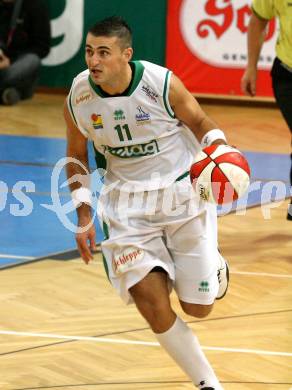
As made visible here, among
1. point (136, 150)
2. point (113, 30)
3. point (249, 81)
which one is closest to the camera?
point (113, 30)

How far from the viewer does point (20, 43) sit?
1355 cm

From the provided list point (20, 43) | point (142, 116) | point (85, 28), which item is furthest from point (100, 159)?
point (85, 28)

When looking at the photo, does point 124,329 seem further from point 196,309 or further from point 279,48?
point 279,48

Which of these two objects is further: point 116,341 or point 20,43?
point 20,43

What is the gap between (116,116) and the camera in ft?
15.9

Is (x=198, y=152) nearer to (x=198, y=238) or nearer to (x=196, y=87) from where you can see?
(x=198, y=238)

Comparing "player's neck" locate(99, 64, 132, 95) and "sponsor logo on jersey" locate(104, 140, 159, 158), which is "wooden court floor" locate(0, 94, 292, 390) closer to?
"sponsor logo on jersey" locate(104, 140, 159, 158)

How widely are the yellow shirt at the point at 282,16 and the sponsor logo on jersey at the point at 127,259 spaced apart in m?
3.25

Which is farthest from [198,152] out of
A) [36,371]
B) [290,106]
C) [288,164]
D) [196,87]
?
[196,87]

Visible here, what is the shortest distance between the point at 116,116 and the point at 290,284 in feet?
7.89

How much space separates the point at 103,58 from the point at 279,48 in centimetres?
316

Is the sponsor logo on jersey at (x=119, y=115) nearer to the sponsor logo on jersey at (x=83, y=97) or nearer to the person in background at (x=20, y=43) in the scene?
the sponsor logo on jersey at (x=83, y=97)

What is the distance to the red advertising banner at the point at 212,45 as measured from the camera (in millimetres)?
12875

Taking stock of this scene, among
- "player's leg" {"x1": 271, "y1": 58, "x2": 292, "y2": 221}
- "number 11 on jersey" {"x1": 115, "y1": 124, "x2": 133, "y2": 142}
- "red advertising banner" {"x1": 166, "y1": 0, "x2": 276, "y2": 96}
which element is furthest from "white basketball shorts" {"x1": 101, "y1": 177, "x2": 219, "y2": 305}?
"red advertising banner" {"x1": 166, "y1": 0, "x2": 276, "y2": 96}
